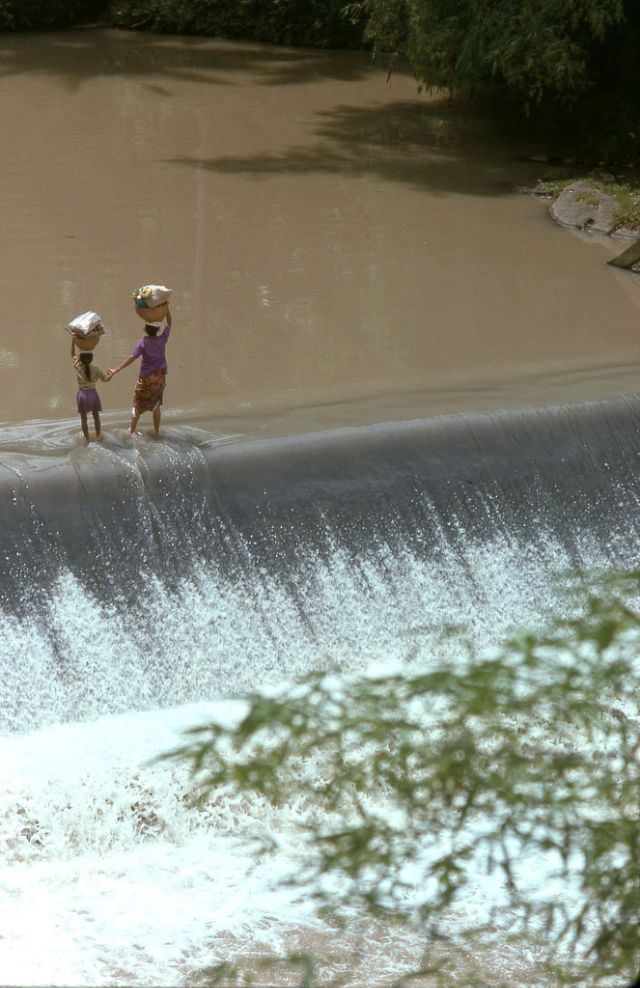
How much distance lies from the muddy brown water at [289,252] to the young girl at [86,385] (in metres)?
0.53

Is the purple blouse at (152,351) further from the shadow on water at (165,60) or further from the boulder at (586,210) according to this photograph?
the shadow on water at (165,60)

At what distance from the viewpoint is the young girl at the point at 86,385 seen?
6.84 meters

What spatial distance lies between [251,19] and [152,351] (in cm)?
1316

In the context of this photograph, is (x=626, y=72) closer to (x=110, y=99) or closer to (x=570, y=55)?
(x=570, y=55)

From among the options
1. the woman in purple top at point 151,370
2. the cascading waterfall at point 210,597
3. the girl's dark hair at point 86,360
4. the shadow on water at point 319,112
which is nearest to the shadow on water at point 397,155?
the shadow on water at point 319,112

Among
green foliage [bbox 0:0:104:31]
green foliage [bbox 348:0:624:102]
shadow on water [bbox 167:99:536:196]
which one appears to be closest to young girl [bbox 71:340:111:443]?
shadow on water [bbox 167:99:536:196]

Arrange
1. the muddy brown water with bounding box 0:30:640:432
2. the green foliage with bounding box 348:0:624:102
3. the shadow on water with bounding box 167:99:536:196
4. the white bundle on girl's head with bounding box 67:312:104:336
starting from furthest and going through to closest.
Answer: the shadow on water with bounding box 167:99:536:196 → the green foliage with bounding box 348:0:624:102 → the muddy brown water with bounding box 0:30:640:432 → the white bundle on girl's head with bounding box 67:312:104:336

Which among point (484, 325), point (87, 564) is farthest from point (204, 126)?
point (87, 564)

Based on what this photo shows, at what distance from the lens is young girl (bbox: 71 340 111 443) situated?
269 inches

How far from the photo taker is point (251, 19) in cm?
1894

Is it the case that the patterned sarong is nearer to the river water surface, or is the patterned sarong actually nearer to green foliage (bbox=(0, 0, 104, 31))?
the river water surface

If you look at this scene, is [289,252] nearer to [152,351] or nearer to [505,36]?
[505,36]

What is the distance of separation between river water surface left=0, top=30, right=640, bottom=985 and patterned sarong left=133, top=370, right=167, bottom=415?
0.73ft

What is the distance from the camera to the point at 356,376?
354 inches
